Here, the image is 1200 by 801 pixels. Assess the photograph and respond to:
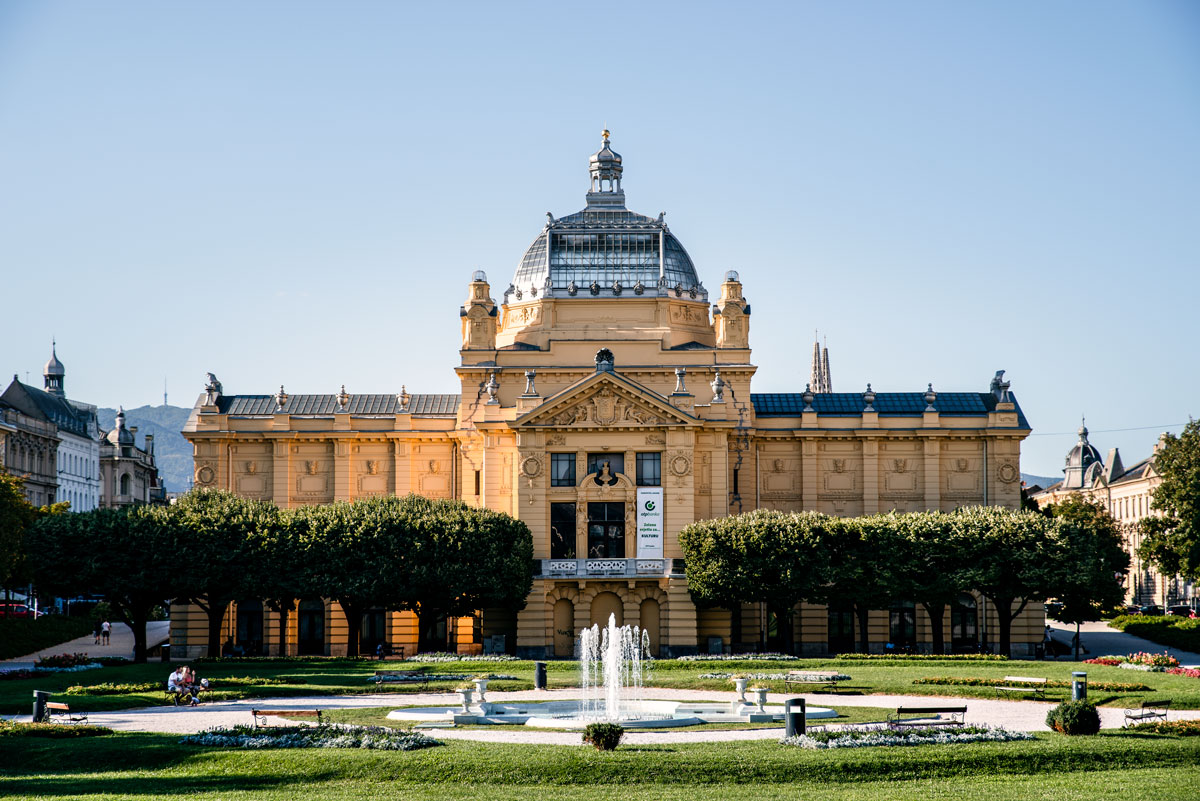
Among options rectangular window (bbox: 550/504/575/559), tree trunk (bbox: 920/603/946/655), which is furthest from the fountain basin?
rectangular window (bbox: 550/504/575/559)

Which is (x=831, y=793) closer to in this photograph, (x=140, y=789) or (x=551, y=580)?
(x=140, y=789)

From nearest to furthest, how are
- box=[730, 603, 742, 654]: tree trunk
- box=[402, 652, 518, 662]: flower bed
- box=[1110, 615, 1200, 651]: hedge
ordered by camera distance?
A: box=[402, 652, 518, 662]: flower bed < box=[1110, 615, 1200, 651]: hedge < box=[730, 603, 742, 654]: tree trunk

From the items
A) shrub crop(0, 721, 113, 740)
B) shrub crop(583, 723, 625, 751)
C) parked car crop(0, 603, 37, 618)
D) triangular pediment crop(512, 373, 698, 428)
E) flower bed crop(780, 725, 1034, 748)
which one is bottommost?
shrub crop(0, 721, 113, 740)

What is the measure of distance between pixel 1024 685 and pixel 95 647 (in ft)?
202

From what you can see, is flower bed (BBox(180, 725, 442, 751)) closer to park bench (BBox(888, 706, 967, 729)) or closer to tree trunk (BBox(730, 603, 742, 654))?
park bench (BBox(888, 706, 967, 729))

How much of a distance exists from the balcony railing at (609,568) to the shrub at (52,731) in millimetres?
43991

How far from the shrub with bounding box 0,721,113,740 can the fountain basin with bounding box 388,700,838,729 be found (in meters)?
9.65

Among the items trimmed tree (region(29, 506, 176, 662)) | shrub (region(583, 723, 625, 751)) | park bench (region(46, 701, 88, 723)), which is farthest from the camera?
trimmed tree (region(29, 506, 176, 662))

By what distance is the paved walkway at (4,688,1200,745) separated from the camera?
45.3m

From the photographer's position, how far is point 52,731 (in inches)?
1809

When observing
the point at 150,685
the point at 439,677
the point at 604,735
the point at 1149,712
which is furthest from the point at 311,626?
the point at 1149,712

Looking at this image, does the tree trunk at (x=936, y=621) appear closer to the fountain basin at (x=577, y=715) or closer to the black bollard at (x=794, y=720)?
the fountain basin at (x=577, y=715)

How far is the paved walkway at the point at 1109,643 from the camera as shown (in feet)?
280

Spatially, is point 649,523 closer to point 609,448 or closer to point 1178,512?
point 609,448
